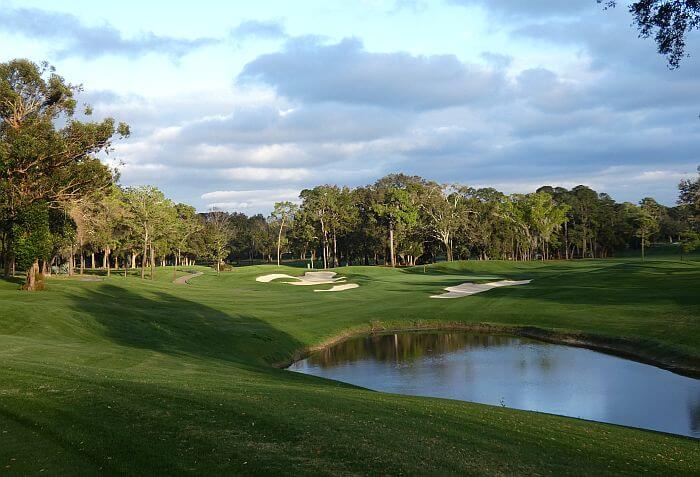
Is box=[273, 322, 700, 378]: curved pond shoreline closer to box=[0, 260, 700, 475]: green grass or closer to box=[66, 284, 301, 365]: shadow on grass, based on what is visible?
box=[0, 260, 700, 475]: green grass

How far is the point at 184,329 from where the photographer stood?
3212 cm

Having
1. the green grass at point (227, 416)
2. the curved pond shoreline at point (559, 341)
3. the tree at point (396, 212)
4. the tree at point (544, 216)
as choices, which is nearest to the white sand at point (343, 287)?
the curved pond shoreline at point (559, 341)

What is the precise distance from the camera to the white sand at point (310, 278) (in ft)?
232

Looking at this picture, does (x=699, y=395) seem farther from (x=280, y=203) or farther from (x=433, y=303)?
(x=280, y=203)

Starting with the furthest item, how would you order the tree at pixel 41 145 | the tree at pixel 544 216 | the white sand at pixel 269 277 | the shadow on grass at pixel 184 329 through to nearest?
the tree at pixel 544 216 < the white sand at pixel 269 277 < the tree at pixel 41 145 < the shadow on grass at pixel 184 329

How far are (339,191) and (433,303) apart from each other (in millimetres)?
81774

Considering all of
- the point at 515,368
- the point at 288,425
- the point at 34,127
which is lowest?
the point at 515,368

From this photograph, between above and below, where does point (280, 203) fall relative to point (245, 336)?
above

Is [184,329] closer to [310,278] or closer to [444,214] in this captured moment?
[310,278]

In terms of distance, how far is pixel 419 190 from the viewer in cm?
12019

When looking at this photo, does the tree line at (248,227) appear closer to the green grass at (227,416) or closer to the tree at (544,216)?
the tree at (544,216)

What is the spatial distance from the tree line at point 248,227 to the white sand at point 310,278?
17.6 m

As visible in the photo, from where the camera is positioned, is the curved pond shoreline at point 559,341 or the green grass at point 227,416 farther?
the curved pond shoreline at point 559,341

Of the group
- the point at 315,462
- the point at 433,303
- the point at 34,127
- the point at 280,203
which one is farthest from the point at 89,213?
the point at 280,203
